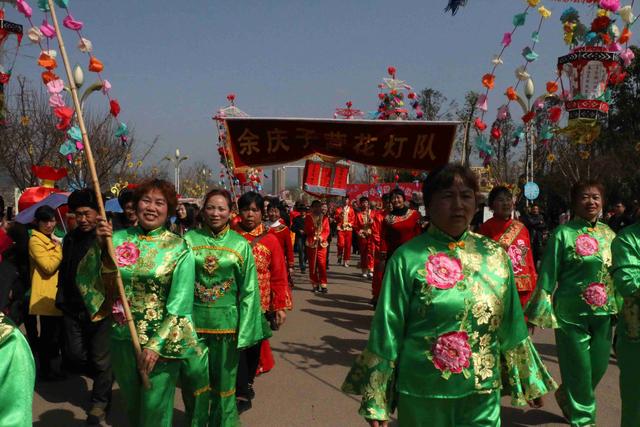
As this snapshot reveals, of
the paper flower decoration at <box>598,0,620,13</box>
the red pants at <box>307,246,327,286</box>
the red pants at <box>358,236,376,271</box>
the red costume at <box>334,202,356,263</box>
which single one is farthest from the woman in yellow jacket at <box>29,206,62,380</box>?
the red costume at <box>334,202,356,263</box>

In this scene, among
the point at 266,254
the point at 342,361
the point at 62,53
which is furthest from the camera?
the point at 342,361

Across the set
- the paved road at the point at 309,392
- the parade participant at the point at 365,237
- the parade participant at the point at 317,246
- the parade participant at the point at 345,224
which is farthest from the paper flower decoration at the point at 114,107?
the parade participant at the point at 345,224

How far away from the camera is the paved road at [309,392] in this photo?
4.45 meters

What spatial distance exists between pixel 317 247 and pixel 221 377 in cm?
737

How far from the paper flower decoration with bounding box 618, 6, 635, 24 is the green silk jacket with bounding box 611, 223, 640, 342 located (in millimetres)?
3083

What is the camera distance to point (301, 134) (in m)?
5.68

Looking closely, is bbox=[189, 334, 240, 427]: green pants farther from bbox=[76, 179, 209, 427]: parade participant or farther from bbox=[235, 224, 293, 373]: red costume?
bbox=[235, 224, 293, 373]: red costume

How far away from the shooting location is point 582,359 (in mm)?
3992

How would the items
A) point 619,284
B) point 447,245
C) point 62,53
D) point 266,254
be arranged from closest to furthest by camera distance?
1. point 447,245
2. point 62,53
3. point 619,284
4. point 266,254

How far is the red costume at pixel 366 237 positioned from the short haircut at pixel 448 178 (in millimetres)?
9551

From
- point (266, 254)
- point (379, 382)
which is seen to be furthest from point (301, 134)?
point (379, 382)

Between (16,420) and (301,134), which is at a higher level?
(301,134)

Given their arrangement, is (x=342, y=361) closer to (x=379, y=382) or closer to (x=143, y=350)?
(x=143, y=350)

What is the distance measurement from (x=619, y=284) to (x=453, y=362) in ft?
4.66
